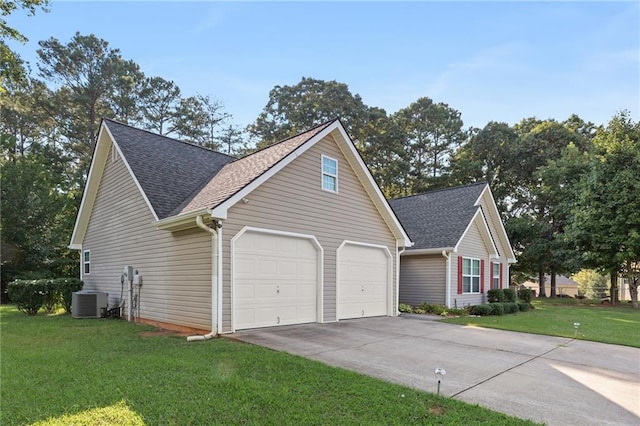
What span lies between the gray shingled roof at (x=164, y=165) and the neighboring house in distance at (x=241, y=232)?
5 centimetres

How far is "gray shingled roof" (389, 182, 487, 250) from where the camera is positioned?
16.7 meters

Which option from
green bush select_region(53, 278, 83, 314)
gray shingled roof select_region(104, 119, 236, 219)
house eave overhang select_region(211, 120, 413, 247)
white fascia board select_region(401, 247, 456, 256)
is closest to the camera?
house eave overhang select_region(211, 120, 413, 247)

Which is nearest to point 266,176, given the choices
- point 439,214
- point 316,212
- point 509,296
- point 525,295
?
point 316,212

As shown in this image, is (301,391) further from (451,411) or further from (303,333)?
(303,333)

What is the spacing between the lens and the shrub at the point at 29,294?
1283 centimetres

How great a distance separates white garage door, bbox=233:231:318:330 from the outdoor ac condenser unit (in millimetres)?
6004

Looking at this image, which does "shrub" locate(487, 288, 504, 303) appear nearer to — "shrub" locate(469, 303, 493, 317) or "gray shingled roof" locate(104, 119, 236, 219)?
"shrub" locate(469, 303, 493, 317)

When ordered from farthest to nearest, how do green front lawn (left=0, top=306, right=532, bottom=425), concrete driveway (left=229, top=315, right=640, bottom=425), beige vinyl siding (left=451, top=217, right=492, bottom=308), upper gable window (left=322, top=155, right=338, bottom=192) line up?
beige vinyl siding (left=451, top=217, right=492, bottom=308), upper gable window (left=322, top=155, right=338, bottom=192), concrete driveway (left=229, top=315, right=640, bottom=425), green front lawn (left=0, top=306, right=532, bottom=425)

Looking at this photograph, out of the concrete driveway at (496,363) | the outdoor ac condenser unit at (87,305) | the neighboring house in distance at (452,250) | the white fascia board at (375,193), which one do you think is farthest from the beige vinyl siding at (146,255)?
the neighboring house in distance at (452,250)

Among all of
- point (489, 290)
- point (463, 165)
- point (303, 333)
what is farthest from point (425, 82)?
point (463, 165)

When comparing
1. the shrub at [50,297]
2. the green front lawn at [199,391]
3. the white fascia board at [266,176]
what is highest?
the white fascia board at [266,176]

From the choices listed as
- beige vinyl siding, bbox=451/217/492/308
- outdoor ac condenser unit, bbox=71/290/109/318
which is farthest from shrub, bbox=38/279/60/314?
beige vinyl siding, bbox=451/217/492/308

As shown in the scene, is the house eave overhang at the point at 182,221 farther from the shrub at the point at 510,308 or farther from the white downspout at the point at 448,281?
the shrub at the point at 510,308

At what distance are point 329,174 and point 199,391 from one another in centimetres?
794
